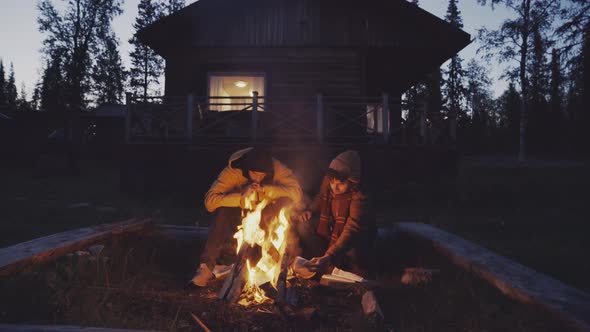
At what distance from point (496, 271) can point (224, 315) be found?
2046 millimetres

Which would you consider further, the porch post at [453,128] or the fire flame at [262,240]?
the porch post at [453,128]

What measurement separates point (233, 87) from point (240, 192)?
1087cm

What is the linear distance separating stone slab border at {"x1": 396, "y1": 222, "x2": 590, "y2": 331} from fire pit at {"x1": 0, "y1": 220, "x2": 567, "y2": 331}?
7cm

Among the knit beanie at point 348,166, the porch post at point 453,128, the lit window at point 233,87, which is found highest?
the lit window at point 233,87

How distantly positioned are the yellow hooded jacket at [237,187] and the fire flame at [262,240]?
0.47ft

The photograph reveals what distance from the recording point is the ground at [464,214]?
459 cm

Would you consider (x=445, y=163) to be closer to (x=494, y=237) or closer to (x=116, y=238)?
(x=494, y=237)

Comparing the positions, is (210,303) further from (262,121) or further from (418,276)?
(262,121)

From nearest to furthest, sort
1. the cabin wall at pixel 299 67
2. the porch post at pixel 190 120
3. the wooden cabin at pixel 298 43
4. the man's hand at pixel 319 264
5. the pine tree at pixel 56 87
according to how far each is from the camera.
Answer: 1. the man's hand at pixel 319 264
2. the porch post at pixel 190 120
3. the wooden cabin at pixel 298 43
4. the cabin wall at pixel 299 67
5. the pine tree at pixel 56 87

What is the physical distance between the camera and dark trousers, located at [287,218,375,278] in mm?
3508

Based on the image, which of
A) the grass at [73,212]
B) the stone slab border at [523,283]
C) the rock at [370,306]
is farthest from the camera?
the grass at [73,212]

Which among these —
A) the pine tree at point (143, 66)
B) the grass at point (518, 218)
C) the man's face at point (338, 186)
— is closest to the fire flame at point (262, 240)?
the man's face at point (338, 186)

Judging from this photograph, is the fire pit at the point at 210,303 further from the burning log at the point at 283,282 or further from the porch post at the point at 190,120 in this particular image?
the porch post at the point at 190,120

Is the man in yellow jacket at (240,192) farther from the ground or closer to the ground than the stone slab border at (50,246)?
farther from the ground
